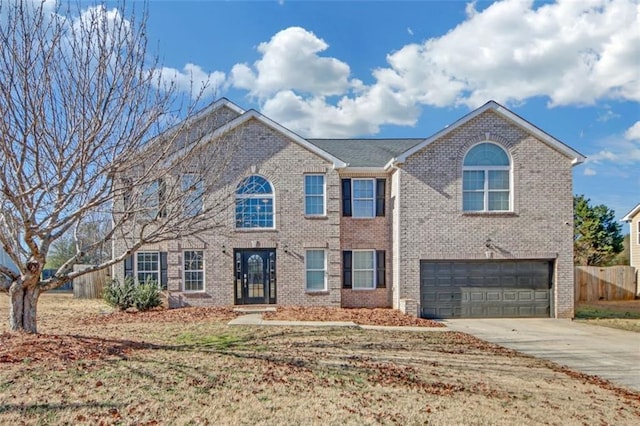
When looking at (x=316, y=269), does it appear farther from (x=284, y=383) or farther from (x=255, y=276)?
(x=284, y=383)

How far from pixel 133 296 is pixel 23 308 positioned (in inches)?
268

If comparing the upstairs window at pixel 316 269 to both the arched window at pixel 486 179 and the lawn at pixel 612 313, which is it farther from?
the lawn at pixel 612 313

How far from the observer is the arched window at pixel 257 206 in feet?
53.9

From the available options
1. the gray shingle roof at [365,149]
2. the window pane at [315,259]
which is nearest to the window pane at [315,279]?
the window pane at [315,259]

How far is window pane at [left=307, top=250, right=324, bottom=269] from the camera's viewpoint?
16.6 m

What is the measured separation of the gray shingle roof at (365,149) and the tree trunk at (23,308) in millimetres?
11419

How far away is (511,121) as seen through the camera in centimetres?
1583

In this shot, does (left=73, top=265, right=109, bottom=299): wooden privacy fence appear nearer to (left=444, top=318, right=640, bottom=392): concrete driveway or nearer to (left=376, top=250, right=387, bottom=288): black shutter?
(left=376, top=250, right=387, bottom=288): black shutter

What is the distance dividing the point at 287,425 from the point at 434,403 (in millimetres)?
2126

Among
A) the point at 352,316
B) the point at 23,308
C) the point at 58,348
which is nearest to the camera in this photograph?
the point at 58,348

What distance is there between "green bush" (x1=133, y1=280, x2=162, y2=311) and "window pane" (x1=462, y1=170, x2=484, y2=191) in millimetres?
11728

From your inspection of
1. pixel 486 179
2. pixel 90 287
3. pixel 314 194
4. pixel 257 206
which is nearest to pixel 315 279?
pixel 314 194

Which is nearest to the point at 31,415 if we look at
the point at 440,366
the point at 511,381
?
the point at 440,366

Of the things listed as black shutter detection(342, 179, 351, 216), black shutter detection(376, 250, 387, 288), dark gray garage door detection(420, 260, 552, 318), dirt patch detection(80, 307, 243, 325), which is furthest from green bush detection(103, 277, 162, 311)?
dark gray garage door detection(420, 260, 552, 318)
